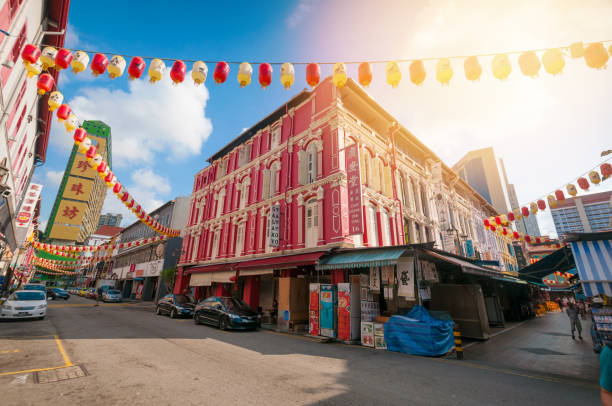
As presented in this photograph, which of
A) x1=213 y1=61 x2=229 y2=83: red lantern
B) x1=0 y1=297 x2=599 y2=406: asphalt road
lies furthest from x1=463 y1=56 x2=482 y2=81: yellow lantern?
x1=0 y1=297 x2=599 y2=406: asphalt road

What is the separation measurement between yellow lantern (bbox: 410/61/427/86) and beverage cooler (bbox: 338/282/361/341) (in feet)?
26.9

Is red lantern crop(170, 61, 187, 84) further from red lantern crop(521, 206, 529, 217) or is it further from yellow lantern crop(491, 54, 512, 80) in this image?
red lantern crop(521, 206, 529, 217)

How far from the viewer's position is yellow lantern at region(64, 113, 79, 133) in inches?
421

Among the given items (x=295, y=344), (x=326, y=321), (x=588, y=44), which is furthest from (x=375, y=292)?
(x=588, y=44)

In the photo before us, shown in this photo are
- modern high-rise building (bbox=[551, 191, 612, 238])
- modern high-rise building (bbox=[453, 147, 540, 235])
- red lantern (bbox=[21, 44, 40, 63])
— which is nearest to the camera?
red lantern (bbox=[21, 44, 40, 63])

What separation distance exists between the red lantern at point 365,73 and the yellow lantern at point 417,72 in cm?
124

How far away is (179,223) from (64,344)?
2751cm

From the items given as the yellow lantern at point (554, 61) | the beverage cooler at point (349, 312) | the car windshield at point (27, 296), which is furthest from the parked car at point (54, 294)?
the yellow lantern at point (554, 61)

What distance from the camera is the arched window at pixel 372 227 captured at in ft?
48.7

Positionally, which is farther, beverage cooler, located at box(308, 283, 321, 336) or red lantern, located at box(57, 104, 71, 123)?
beverage cooler, located at box(308, 283, 321, 336)

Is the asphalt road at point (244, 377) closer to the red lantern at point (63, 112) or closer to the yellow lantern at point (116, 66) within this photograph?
the yellow lantern at point (116, 66)

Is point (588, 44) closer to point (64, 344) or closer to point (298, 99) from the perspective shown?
point (298, 99)

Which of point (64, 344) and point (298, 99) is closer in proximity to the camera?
point (64, 344)

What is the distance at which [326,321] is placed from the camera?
11.4m
